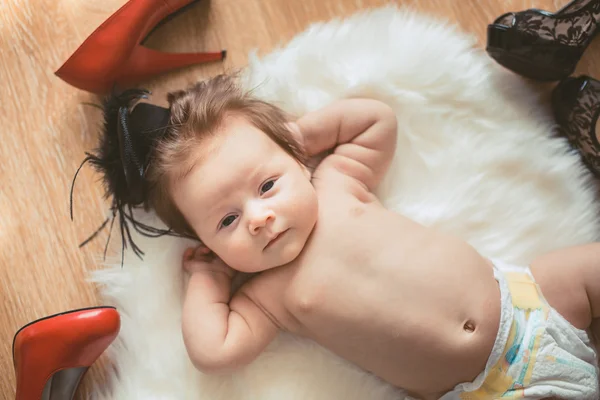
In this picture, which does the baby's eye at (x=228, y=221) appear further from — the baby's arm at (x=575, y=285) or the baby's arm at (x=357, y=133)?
the baby's arm at (x=575, y=285)

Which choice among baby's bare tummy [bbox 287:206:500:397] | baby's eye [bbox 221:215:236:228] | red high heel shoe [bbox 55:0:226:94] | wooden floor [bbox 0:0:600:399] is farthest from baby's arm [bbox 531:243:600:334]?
red high heel shoe [bbox 55:0:226:94]

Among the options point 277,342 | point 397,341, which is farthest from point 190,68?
point 397,341

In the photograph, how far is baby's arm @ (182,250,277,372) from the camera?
96 centimetres

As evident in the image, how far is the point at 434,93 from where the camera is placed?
111 cm

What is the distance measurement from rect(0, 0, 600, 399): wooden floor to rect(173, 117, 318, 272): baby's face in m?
0.32

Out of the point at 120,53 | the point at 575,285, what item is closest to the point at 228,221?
the point at 120,53

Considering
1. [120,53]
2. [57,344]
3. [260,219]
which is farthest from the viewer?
[120,53]

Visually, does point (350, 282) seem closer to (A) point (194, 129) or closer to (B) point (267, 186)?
(B) point (267, 186)

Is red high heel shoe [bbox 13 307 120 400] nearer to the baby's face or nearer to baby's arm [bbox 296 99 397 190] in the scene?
the baby's face

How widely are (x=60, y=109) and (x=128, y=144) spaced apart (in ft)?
1.25

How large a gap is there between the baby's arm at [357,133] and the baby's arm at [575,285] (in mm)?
362

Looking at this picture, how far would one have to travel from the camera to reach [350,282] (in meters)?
0.95

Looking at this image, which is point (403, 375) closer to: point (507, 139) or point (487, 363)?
point (487, 363)

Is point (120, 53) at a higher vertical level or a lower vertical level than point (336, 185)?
higher
